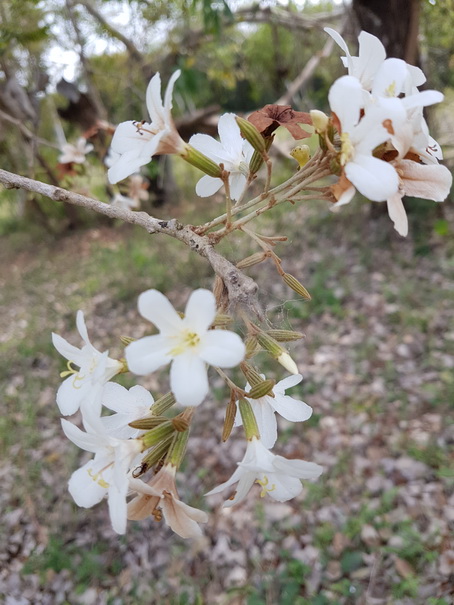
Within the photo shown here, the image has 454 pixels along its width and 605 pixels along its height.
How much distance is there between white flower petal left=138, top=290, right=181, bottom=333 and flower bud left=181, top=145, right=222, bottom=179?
31cm

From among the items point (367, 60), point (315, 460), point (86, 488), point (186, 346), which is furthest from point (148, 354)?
point (315, 460)

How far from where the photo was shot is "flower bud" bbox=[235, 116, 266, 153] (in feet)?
2.62

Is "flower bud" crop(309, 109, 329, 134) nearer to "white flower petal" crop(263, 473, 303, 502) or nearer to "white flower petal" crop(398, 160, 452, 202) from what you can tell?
"white flower petal" crop(398, 160, 452, 202)

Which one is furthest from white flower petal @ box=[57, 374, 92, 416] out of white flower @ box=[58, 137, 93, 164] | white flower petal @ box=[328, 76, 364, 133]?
white flower @ box=[58, 137, 93, 164]

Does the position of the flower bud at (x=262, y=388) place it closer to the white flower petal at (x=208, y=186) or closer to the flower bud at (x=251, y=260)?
the flower bud at (x=251, y=260)

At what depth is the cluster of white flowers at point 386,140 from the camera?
0.65 metres

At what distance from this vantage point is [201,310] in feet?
2.04

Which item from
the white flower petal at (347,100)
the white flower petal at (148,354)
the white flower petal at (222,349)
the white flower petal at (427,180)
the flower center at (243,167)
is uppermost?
the white flower petal at (347,100)

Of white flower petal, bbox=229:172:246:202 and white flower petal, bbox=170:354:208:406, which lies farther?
white flower petal, bbox=229:172:246:202

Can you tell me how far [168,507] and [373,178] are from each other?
1.88 feet

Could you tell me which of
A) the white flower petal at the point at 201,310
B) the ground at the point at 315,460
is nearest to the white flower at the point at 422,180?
the white flower petal at the point at 201,310

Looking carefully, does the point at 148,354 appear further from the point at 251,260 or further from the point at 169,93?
the point at 169,93

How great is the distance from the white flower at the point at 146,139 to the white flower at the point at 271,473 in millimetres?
498

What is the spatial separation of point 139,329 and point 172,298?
525 millimetres
